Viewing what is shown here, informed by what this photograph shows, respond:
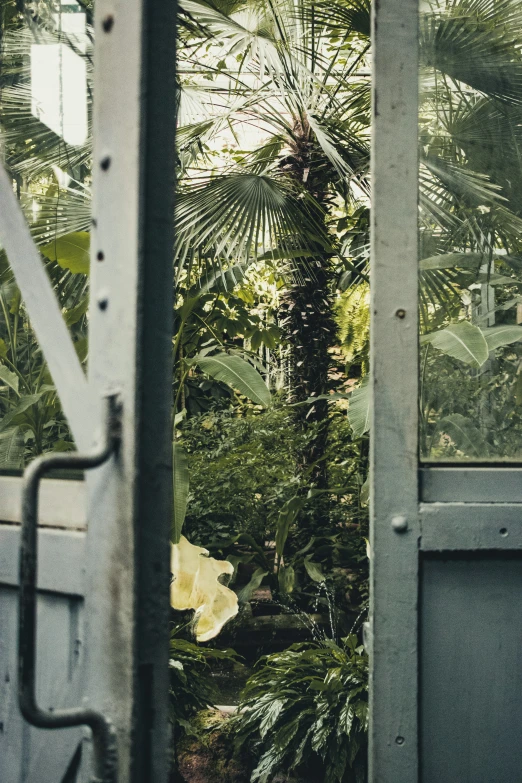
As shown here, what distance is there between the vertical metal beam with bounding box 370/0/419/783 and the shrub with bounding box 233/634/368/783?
69.3 inches

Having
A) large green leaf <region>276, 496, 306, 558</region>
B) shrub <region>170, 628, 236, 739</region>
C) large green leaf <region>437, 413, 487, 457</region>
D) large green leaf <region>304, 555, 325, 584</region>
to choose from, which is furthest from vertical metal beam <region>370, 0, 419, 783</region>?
large green leaf <region>276, 496, 306, 558</region>

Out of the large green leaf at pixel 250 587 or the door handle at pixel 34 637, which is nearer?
the door handle at pixel 34 637

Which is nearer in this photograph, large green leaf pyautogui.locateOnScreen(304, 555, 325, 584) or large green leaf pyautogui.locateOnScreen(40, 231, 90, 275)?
large green leaf pyautogui.locateOnScreen(40, 231, 90, 275)

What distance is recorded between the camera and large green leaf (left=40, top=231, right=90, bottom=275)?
1.28 meters

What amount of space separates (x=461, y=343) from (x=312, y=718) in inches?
87.6

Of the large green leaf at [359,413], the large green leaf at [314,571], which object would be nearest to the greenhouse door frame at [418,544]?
the large green leaf at [359,413]

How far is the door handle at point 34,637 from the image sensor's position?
0.89 meters

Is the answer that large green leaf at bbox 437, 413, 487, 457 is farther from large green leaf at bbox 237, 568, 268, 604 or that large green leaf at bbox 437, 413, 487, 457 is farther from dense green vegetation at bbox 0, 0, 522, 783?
large green leaf at bbox 237, 568, 268, 604

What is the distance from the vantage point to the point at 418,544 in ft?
3.98

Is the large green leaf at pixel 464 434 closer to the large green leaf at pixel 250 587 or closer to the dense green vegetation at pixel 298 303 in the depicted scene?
the dense green vegetation at pixel 298 303

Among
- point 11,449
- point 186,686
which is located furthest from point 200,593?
point 11,449

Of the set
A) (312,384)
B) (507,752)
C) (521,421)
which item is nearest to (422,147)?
(521,421)

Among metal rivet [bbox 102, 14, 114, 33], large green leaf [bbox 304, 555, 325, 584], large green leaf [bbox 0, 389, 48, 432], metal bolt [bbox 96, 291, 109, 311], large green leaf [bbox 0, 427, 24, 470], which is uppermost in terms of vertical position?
metal rivet [bbox 102, 14, 114, 33]

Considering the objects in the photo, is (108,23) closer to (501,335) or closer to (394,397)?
(394,397)
